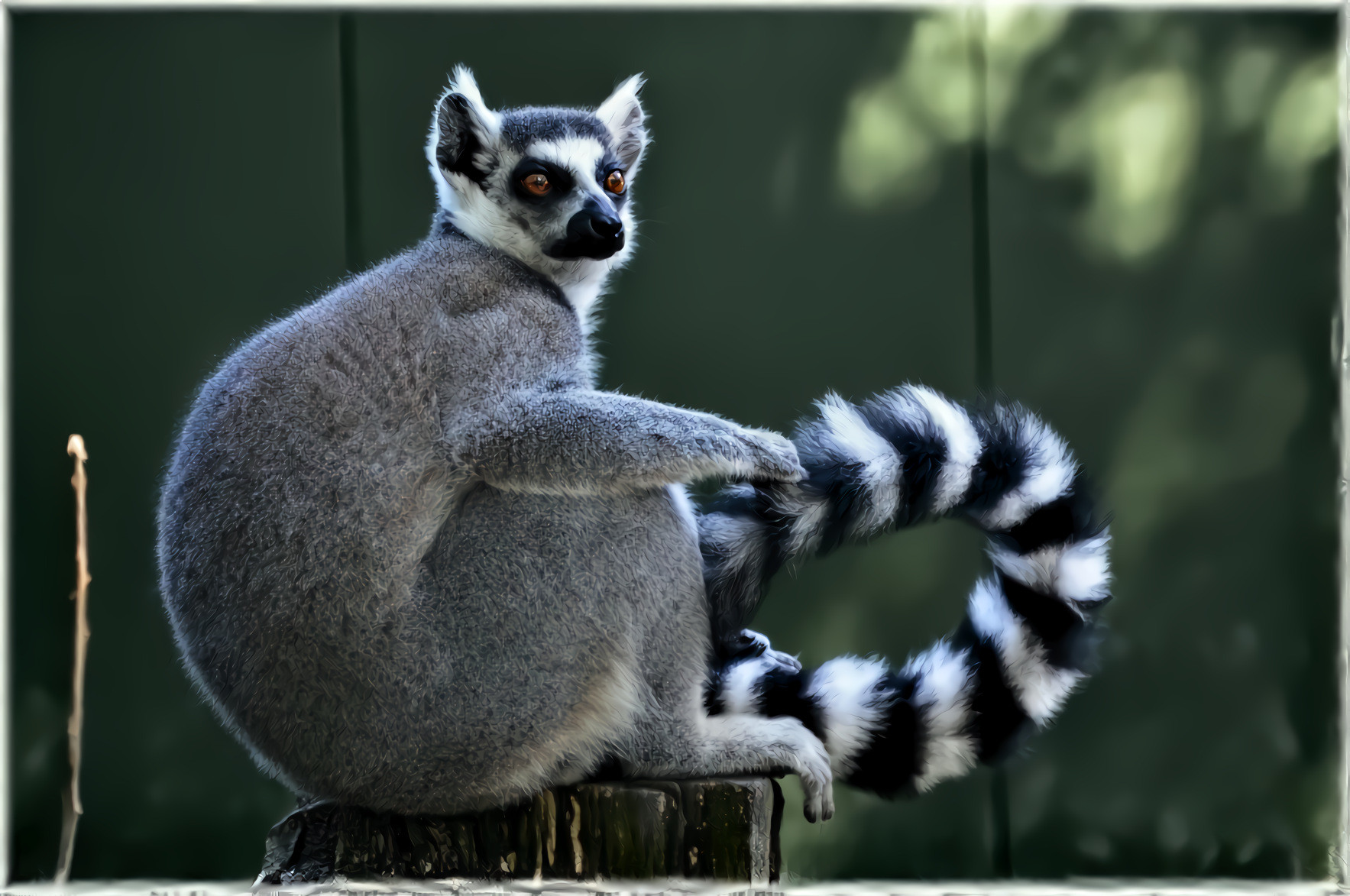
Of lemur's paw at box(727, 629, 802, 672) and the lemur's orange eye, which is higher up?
the lemur's orange eye

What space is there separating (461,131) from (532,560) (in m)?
1.17

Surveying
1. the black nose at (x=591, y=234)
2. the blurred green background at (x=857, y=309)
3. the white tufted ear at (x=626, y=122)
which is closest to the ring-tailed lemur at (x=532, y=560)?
the black nose at (x=591, y=234)

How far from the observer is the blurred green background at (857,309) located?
13.2 feet

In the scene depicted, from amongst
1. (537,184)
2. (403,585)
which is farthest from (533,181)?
(403,585)

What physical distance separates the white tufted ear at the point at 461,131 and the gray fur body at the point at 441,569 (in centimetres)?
57

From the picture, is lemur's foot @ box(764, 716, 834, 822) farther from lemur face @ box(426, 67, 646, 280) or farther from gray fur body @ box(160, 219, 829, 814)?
lemur face @ box(426, 67, 646, 280)

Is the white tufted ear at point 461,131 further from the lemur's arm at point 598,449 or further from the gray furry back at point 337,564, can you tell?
the lemur's arm at point 598,449

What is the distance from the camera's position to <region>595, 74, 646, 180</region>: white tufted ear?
2713mm

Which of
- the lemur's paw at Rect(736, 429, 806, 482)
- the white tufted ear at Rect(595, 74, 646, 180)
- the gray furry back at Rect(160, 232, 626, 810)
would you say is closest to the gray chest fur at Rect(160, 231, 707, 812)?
the gray furry back at Rect(160, 232, 626, 810)

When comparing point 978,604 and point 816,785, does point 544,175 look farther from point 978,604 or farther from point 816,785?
point 816,785

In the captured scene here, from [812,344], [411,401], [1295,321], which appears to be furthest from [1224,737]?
[411,401]

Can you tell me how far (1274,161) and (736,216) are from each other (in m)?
2.28

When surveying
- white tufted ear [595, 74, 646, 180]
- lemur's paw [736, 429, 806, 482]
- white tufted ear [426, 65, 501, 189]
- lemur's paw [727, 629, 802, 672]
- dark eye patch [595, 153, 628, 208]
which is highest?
white tufted ear [595, 74, 646, 180]

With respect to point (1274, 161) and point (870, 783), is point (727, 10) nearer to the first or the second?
point (1274, 161)
